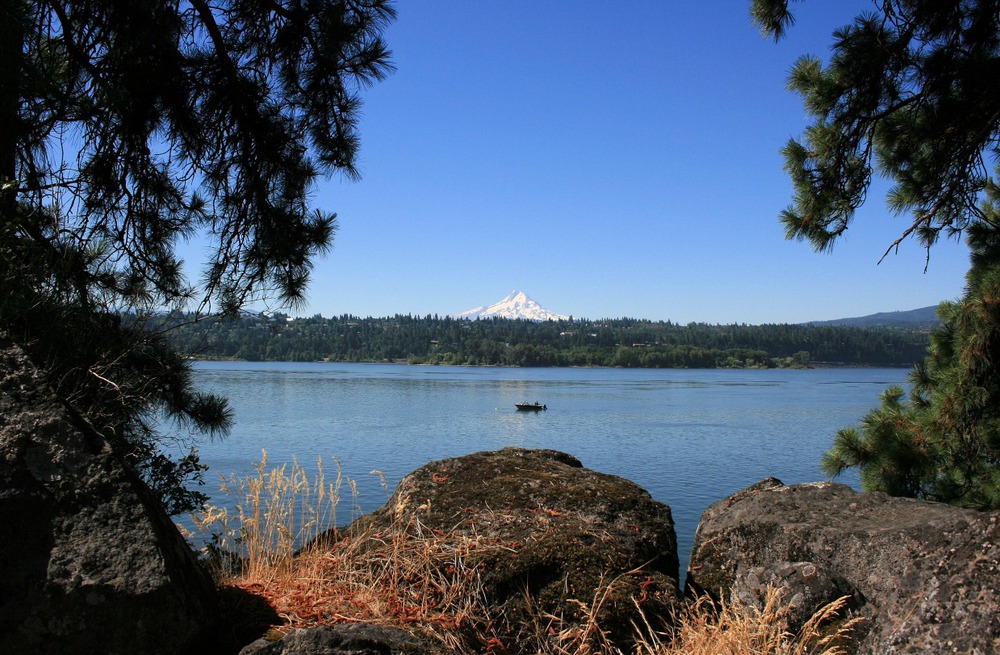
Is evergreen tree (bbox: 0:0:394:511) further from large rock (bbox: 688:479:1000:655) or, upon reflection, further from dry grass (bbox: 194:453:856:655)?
large rock (bbox: 688:479:1000:655)

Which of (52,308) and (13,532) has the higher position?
(52,308)

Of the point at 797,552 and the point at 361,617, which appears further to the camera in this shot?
the point at 797,552

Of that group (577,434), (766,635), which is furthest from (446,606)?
(577,434)

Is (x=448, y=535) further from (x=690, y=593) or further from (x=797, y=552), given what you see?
(x=797, y=552)

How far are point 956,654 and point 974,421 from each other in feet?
19.9

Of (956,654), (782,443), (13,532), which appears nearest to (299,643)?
(13,532)

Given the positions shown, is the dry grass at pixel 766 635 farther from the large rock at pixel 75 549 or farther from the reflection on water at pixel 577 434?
the reflection on water at pixel 577 434

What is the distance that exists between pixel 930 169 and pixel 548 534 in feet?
21.4

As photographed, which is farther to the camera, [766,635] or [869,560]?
[869,560]

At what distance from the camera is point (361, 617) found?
3625mm

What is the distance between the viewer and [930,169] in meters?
8.20

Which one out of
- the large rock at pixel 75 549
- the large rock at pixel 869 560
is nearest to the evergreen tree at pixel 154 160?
the large rock at pixel 75 549

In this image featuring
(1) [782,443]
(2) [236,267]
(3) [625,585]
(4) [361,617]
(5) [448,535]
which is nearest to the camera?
(4) [361,617]

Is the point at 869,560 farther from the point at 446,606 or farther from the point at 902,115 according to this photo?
the point at 902,115
